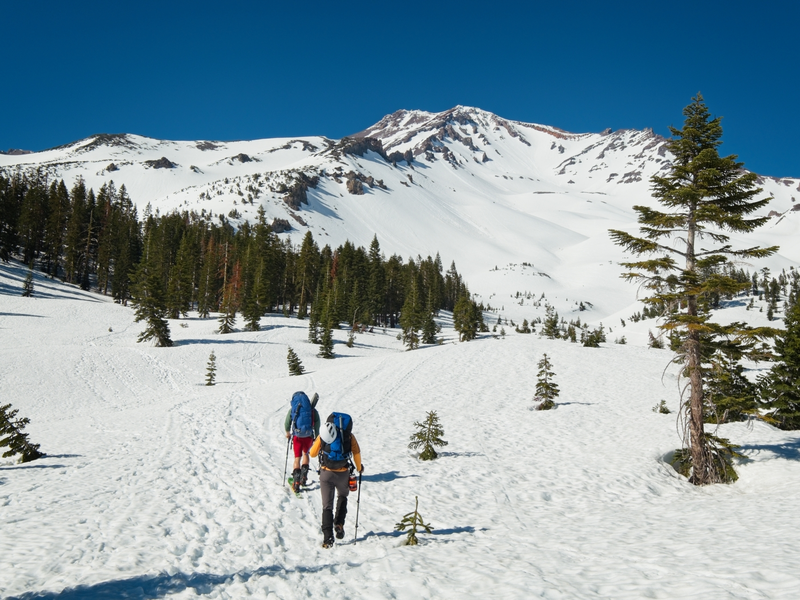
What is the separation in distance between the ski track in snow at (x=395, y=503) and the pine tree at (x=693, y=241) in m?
1.80

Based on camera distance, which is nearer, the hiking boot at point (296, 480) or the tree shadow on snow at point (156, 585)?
the tree shadow on snow at point (156, 585)

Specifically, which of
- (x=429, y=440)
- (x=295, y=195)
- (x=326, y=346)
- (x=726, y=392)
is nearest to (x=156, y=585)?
(x=429, y=440)

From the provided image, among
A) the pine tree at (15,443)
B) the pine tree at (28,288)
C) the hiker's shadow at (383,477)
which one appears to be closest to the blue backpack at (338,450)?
the hiker's shadow at (383,477)

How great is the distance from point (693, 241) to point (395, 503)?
35.7 ft

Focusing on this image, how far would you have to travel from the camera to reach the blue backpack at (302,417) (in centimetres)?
1020

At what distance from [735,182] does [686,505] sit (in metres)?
8.87

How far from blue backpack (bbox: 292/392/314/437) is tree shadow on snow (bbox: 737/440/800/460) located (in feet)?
45.4

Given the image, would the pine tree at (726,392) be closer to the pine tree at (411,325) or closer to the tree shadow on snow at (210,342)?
the pine tree at (411,325)

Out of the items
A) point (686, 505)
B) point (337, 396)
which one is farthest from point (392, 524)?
point (337, 396)

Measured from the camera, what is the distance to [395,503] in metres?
10.2

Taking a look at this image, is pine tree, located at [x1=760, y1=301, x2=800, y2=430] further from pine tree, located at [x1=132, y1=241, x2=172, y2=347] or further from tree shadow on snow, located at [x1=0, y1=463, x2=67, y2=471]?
pine tree, located at [x1=132, y1=241, x2=172, y2=347]

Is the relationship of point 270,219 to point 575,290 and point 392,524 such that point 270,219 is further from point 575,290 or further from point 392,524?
point 392,524

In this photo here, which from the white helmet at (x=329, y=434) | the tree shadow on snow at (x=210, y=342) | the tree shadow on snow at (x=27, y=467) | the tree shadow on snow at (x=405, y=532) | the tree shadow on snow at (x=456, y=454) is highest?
the white helmet at (x=329, y=434)

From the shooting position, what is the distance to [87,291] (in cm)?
6275
